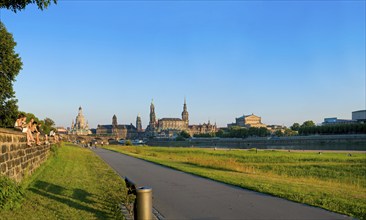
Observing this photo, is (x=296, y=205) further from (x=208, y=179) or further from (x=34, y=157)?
(x=34, y=157)

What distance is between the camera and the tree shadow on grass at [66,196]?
9545mm

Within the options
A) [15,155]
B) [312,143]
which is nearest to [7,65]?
[15,155]

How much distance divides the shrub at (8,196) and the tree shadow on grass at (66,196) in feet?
3.87

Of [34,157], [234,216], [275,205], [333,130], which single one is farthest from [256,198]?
[333,130]

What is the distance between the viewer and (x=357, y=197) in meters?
12.4

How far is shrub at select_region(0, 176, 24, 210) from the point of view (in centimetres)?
942

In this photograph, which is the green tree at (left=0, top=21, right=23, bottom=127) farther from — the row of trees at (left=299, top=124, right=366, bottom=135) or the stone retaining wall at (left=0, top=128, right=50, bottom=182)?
the row of trees at (left=299, top=124, right=366, bottom=135)

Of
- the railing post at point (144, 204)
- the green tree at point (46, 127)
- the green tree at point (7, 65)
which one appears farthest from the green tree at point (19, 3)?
the green tree at point (46, 127)

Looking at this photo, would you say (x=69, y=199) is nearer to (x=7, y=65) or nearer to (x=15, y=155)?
(x=15, y=155)

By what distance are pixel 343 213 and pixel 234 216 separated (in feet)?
8.81

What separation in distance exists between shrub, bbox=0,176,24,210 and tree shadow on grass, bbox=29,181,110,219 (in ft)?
3.87

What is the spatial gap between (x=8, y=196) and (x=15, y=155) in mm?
3661

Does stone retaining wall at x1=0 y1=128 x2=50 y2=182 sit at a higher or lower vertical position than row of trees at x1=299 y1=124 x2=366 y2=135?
lower

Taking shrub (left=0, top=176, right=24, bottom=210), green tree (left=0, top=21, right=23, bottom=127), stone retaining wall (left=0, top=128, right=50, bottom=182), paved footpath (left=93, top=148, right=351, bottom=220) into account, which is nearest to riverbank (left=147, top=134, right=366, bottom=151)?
green tree (left=0, top=21, right=23, bottom=127)
